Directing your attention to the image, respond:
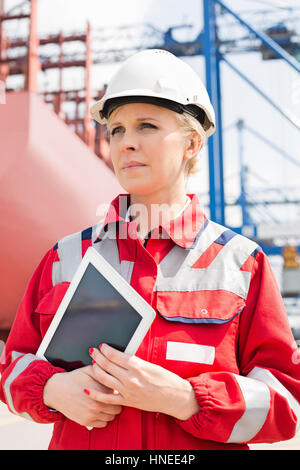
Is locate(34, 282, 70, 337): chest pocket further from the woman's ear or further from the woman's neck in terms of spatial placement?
the woman's ear

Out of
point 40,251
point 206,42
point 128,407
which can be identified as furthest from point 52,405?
point 206,42

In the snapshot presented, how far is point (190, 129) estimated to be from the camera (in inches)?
52.1

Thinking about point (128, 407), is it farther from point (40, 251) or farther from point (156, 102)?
point (40, 251)

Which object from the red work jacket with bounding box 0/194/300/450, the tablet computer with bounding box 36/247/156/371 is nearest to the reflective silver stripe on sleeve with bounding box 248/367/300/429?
the red work jacket with bounding box 0/194/300/450

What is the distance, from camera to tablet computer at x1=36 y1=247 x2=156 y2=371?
3.43ft

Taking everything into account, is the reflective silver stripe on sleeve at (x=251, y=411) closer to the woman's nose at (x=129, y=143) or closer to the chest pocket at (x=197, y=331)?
the chest pocket at (x=197, y=331)

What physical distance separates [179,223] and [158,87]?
0.38m

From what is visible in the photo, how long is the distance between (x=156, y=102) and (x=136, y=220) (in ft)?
1.11

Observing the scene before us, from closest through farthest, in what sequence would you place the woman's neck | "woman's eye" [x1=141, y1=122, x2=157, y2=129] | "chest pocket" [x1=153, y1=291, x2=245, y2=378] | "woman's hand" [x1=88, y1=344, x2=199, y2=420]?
"woman's hand" [x1=88, y1=344, x2=199, y2=420] < "chest pocket" [x1=153, y1=291, x2=245, y2=378] < "woman's eye" [x1=141, y1=122, x2=157, y2=129] < the woman's neck

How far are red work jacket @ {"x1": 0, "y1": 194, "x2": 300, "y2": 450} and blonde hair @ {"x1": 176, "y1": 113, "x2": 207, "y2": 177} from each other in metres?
0.23

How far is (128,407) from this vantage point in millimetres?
1112

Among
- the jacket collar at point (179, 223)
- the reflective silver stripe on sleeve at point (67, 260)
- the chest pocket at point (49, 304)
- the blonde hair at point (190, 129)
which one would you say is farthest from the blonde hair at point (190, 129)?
the chest pocket at point (49, 304)

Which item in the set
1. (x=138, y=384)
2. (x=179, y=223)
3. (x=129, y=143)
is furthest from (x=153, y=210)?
(x=138, y=384)
